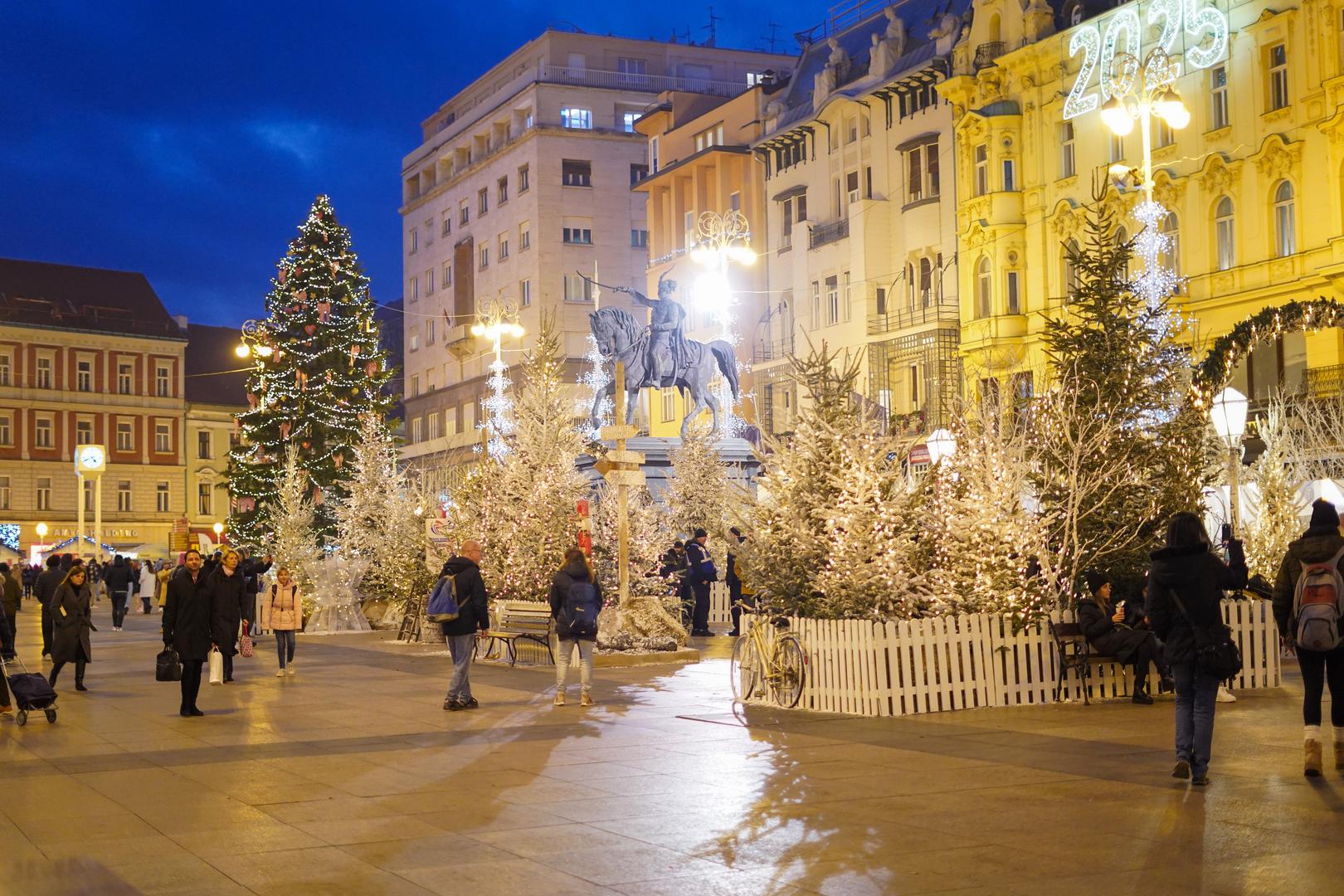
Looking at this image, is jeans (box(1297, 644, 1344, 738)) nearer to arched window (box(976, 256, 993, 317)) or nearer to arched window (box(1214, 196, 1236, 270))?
arched window (box(1214, 196, 1236, 270))

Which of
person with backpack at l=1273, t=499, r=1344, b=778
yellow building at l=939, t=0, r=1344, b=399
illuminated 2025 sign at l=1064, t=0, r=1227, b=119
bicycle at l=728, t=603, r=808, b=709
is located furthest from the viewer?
illuminated 2025 sign at l=1064, t=0, r=1227, b=119

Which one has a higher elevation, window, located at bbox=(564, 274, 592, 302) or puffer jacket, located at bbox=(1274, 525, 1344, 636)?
window, located at bbox=(564, 274, 592, 302)

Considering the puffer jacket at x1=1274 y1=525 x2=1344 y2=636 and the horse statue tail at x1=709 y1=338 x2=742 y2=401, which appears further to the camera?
the horse statue tail at x1=709 y1=338 x2=742 y2=401

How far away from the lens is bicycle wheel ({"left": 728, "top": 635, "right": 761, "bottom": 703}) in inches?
656

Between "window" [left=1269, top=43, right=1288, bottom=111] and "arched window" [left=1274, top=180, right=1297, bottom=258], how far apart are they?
1933mm

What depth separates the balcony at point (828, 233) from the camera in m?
57.0

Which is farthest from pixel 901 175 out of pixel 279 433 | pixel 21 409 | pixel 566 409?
pixel 21 409

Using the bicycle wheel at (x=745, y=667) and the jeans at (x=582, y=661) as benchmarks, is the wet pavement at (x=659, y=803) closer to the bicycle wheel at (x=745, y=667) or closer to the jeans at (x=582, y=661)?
the jeans at (x=582, y=661)

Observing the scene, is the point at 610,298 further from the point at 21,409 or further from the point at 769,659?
the point at 769,659

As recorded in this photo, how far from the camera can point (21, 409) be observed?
308ft

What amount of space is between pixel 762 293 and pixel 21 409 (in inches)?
1991

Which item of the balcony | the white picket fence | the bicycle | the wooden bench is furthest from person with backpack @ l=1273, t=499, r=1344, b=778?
the balcony

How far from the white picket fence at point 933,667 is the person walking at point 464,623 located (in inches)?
134

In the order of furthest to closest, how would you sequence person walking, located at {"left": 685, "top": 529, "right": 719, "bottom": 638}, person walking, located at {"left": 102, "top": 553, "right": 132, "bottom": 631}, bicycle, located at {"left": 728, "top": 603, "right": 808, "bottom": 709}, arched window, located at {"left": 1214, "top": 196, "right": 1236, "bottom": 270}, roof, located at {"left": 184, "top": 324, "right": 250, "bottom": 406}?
roof, located at {"left": 184, "top": 324, "right": 250, "bottom": 406}, arched window, located at {"left": 1214, "top": 196, "right": 1236, "bottom": 270}, person walking, located at {"left": 102, "top": 553, "right": 132, "bottom": 631}, person walking, located at {"left": 685, "top": 529, "right": 719, "bottom": 638}, bicycle, located at {"left": 728, "top": 603, "right": 808, "bottom": 709}
